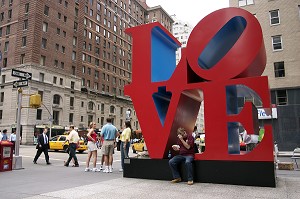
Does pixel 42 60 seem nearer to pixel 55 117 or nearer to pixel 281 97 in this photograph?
pixel 55 117

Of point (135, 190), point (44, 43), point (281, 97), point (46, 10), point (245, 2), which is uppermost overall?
point (46, 10)

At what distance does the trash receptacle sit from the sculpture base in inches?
198

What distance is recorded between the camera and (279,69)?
25.0 meters

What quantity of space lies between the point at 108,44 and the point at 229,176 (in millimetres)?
63745

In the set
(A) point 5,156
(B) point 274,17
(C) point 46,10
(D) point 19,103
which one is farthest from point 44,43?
(A) point 5,156

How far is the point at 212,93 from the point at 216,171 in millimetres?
2146

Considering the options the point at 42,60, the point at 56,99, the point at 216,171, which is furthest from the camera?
the point at 56,99

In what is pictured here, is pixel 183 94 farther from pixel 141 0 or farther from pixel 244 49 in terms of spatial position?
pixel 141 0

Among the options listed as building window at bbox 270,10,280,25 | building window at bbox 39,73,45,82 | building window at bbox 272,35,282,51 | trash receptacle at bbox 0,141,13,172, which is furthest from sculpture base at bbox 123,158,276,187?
building window at bbox 39,73,45,82

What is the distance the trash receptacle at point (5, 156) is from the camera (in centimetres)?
1020

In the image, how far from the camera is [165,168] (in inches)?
311

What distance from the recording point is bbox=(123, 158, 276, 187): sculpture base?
22.0 ft

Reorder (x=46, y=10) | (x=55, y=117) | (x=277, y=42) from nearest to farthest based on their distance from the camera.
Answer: (x=277, y=42)
(x=46, y=10)
(x=55, y=117)

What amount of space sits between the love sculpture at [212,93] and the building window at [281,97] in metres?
17.6
